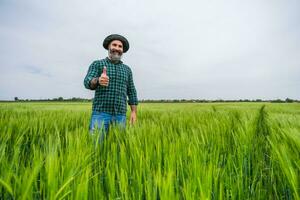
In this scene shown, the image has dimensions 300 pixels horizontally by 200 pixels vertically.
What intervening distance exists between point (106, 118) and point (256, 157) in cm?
173

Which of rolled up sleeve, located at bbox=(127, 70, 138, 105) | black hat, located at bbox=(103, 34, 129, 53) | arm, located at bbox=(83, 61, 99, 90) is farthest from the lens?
rolled up sleeve, located at bbox=(127, 70, 138, 105)

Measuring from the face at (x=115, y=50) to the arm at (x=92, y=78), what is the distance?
0.21m

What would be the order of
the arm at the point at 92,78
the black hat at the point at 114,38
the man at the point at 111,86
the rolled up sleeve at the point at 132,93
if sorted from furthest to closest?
the rolled up sleeve at the point at 132,93, the black hat at the point at 114,38, the man at the point at 111,86, the arm at the point at 92,78

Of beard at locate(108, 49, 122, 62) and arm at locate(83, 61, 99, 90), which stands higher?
beard at locate(108, 49, 122, 62)

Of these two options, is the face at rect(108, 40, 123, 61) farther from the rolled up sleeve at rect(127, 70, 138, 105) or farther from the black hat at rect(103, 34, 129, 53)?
the rolled up sleeve at rect(127, 70, 138, 105)

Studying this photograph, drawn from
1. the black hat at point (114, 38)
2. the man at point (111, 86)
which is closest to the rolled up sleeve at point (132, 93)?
the man at point (111, 86)

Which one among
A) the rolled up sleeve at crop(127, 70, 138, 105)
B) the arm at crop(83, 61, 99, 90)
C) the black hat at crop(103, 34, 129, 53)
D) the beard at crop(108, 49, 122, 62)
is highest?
the black hat at crop(103, 34, 129, 53)

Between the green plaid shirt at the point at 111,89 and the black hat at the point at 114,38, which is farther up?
the black hat at the point at 114,38

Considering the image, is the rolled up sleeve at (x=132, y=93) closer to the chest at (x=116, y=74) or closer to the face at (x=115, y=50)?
the chest at (x=116, y=74)

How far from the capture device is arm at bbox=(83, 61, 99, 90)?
7.95 ft

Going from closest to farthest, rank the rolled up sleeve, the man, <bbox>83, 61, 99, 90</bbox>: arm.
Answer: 1. <bbox>83, 61, 99, 90</bbox>: arm
2. the man
3. the rolled up sleeve

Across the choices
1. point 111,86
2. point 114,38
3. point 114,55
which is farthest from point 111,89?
point 114,38

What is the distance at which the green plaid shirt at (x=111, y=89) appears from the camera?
2.72 meters

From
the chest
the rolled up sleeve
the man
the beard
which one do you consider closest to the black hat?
the man
